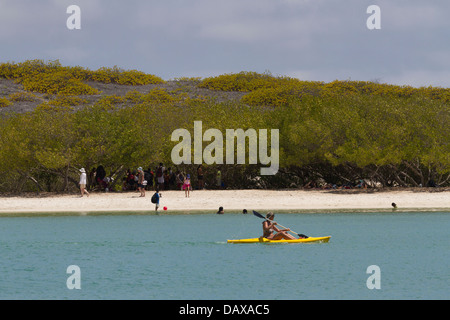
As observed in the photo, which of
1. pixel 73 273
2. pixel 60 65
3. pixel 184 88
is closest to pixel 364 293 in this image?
pixel 73 273

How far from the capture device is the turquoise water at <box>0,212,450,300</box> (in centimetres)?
1823

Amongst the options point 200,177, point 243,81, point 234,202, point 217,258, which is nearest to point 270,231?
point 217,258

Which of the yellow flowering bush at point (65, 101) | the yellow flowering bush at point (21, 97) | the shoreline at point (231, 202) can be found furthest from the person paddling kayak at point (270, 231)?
the yellow flowering bush at point (21, 97)

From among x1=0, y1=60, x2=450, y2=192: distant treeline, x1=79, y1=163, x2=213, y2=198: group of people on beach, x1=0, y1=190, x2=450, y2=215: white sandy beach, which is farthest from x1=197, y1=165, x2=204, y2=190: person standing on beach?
x1=0, y1=190, x2=450, y2=215: white sandy beach

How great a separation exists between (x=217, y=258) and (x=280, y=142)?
25189mm

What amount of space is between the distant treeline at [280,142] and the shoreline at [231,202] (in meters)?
2.10

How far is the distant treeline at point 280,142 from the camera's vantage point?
43.6m

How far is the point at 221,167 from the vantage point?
4862cm

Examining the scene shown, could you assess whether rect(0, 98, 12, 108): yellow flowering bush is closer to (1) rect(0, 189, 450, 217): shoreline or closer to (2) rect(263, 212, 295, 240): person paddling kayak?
(1) rect(0, 189, 450, 217): shoreline

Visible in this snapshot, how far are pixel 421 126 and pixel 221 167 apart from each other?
13.0 m

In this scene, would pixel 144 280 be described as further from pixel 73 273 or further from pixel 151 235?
pixel 151 235

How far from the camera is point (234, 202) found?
40.6m

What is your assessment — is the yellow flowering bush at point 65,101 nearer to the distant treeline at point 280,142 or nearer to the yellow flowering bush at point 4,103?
the yellow flowering bush at point 4,103
